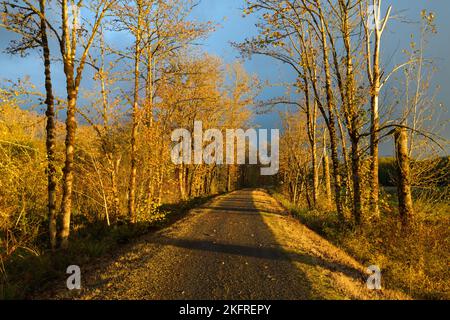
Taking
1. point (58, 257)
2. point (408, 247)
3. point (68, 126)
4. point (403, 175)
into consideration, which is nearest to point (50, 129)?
point (68, 126)

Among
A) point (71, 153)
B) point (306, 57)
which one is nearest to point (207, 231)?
point (71, 153)

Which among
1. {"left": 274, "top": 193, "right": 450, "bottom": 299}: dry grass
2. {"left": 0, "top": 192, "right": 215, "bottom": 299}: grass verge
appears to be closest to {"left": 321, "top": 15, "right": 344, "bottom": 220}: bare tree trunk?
{"left": 274, "top": 193, "right": 450, "bottom": 299}: dry grass

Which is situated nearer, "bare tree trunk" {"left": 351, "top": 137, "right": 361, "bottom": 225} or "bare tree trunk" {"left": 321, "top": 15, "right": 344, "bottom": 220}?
"bare tree trunk" {"left": 351, "top": 137, "right": 361, "bottom": 225}

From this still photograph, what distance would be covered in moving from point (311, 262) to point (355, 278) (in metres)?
1.08

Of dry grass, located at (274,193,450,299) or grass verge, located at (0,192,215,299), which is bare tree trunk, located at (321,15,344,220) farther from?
grass verge, located at (0,192,215,299)

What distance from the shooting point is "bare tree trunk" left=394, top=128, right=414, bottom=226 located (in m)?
12.1

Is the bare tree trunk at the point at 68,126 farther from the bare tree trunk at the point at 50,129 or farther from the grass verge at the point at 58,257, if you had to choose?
the grass verge at the point at 58,257

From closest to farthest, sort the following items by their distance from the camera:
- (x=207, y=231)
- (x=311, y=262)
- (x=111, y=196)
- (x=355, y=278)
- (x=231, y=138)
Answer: (x=355, y=278) → (x=311, y=262) → (x=207, y=231) → (x=111, y=196) → (x=231, y=138)

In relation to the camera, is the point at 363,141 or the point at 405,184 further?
the point at 363,141

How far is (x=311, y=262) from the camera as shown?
27.2ft

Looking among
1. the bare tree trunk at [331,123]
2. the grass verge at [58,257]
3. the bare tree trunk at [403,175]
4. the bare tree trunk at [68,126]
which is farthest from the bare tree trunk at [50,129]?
the bare tree trunk at [403,175]

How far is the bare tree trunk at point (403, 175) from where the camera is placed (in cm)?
1212

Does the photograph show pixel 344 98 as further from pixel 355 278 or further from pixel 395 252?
pixel 355 278

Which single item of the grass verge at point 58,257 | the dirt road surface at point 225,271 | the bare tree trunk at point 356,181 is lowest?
the grass verge at point 58,257
